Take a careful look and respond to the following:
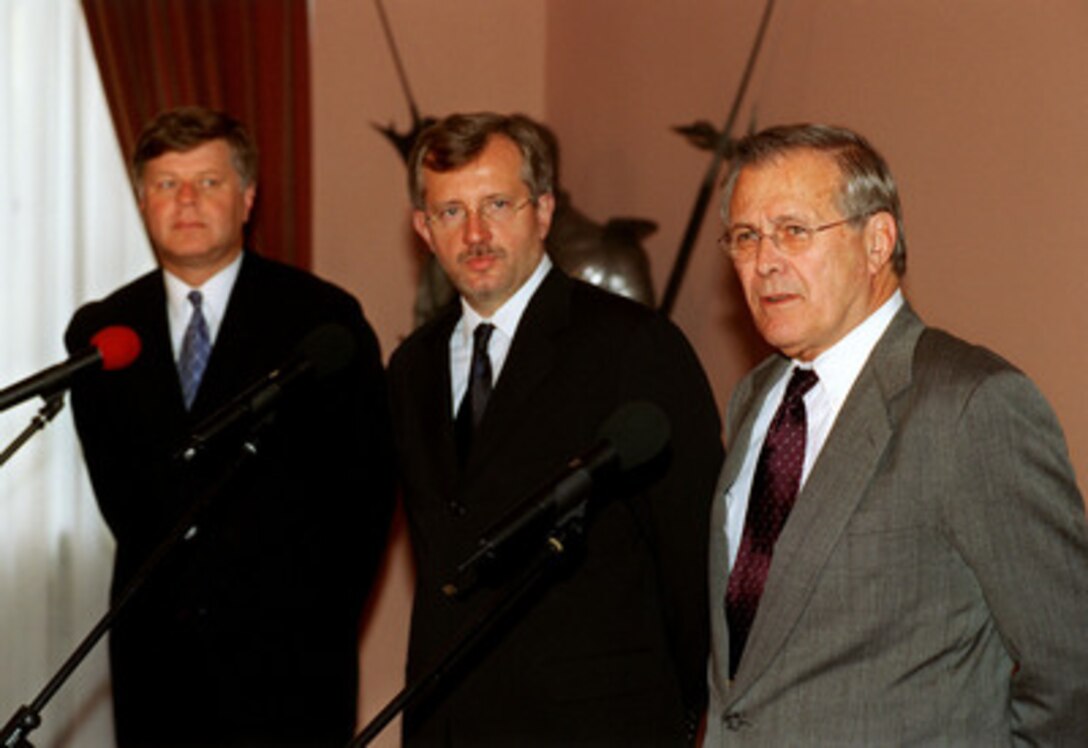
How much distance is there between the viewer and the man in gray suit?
A: 2062 millimetres

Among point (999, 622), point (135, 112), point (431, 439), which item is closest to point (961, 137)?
point (431, 439)

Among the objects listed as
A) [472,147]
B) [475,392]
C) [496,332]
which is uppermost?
[472,147]

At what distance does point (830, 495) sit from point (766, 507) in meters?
0.17

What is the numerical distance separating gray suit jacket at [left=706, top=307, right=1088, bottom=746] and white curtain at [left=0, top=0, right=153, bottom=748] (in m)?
3.36

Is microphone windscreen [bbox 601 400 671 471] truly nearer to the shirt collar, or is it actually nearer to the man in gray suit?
the man in gray suit

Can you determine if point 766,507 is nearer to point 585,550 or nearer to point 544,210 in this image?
point 585,550

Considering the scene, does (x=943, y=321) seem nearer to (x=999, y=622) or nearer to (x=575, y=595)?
(x=575, y=595)

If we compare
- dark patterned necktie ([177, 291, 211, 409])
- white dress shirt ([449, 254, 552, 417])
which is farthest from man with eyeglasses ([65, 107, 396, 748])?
white dress shirt ([449, 254, 552, 417])

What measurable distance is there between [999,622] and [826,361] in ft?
1.56

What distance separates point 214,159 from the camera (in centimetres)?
354

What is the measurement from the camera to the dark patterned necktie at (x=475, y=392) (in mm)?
2936

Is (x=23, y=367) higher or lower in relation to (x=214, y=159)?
lower

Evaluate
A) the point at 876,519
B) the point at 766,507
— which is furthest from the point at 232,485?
the point at 876,519

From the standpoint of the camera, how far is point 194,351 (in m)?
3.52
